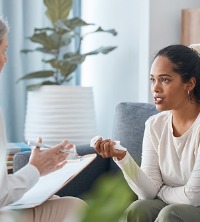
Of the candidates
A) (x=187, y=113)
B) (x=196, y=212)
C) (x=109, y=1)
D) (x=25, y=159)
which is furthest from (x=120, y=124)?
A: (x=109, y=1)

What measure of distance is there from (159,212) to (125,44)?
5.11ft

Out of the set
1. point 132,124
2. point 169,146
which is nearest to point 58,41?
point 132,124

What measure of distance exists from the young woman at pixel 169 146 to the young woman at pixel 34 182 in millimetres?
194

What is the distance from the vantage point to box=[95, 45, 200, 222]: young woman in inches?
69.1

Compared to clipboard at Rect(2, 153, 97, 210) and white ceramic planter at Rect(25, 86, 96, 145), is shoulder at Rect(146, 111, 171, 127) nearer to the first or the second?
clipboard at Rect(2, 153, 97, 210)

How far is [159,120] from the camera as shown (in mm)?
1916

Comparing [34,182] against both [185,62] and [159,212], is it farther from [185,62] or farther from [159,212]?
[185,62]

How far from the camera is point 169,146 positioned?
6.04 ft

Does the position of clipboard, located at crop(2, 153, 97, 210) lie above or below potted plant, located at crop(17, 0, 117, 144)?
below

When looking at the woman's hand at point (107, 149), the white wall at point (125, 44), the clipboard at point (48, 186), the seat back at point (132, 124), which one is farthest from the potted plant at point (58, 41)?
the woman's hand at point (107, 149)

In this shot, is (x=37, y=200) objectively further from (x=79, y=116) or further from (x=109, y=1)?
(x=109, y=1)

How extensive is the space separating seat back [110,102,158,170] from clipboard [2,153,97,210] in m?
0.37

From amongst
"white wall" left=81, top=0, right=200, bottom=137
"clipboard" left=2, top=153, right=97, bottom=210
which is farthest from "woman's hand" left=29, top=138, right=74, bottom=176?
"white wall" left=81, top=0, right=200, bottom=137

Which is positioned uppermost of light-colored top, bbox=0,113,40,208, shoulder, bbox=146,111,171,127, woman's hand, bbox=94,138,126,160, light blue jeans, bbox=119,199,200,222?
shoulder, bbox=146,111,171,127
